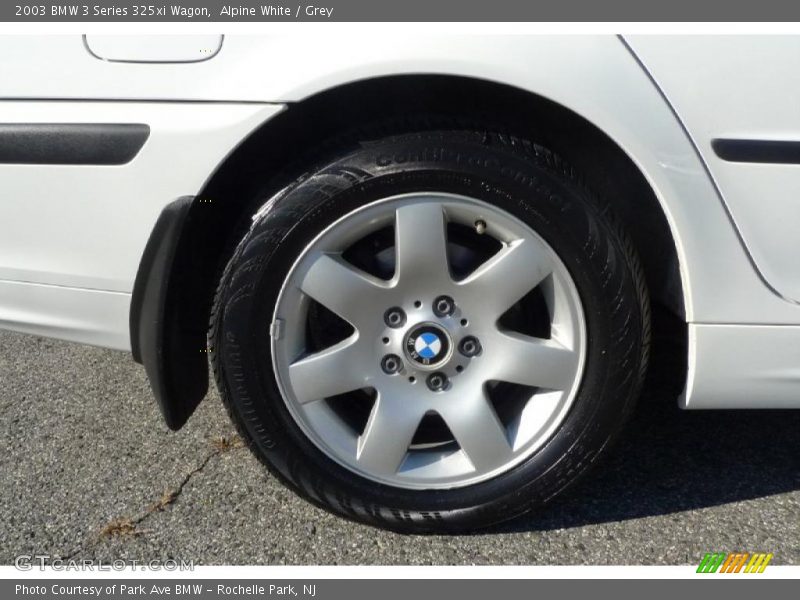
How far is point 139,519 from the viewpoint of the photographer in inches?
77.9

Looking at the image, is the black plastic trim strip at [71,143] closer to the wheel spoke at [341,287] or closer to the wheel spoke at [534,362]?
the wheel spoke at [341,287]

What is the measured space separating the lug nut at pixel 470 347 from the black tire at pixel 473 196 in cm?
25

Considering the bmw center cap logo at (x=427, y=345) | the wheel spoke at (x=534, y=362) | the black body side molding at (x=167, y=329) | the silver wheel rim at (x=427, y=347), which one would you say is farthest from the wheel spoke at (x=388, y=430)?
the black body side molding at (x=167, y=329)

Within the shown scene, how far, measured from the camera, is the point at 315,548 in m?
1.89

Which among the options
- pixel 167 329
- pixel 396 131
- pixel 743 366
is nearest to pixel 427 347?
pixel 396 131

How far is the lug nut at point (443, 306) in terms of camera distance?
180 cm

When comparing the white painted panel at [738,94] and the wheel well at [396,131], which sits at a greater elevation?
the white painted panel at [738,94]

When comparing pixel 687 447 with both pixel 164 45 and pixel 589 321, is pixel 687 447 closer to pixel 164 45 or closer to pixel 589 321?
pixel 589 321

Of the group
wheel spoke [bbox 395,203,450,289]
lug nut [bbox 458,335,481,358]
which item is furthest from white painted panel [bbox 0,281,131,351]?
lug nut [bbox 458,335,481,358]

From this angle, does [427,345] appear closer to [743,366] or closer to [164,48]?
[743,366]

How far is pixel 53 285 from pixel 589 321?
1.24m

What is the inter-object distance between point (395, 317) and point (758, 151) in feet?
2.75

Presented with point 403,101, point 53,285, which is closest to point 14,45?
point 53,285

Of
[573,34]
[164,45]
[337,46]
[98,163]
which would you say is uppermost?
[573,34]
